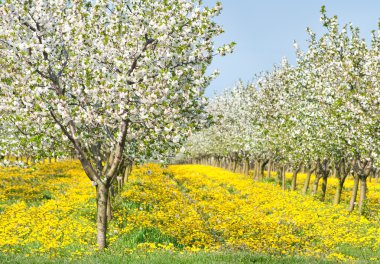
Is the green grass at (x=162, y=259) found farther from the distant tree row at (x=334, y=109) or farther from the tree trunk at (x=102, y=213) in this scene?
the distant tree row at (x=334, y=109)

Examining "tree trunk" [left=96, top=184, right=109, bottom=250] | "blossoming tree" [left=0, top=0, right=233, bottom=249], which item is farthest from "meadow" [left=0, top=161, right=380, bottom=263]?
"blossoming tree" [left=0, top=0, right=233, bottom=249]

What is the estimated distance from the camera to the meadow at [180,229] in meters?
13.2

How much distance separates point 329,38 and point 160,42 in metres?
16.7

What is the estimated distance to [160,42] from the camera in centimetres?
1188

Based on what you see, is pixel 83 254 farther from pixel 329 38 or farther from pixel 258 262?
pixel 329 38

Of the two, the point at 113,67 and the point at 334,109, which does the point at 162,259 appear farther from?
the point at 334,109

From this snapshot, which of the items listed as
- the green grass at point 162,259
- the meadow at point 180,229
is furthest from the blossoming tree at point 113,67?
the green grass at point 162,259

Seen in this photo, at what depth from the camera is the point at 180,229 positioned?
744 inches

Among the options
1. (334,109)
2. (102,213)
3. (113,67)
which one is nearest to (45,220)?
(102,213)

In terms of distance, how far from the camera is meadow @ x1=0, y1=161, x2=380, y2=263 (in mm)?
13227

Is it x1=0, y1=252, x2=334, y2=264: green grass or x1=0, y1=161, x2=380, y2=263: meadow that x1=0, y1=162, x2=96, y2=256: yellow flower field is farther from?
x1=0, y1=252, x2=334, y2=264: green grass

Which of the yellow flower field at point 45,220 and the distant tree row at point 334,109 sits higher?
the distant tree row at point 334,109

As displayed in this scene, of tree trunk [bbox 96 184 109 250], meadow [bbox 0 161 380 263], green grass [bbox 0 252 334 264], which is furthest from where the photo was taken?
tree trunk [bbox 96 184 109 250]

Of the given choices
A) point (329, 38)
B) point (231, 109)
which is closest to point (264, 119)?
point (231, 109)
